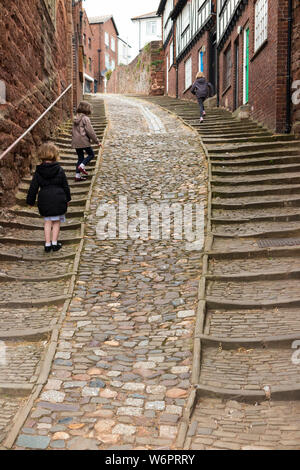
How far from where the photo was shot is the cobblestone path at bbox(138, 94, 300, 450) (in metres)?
3.08

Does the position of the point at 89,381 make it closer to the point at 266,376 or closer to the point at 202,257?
A: the point at 266,376

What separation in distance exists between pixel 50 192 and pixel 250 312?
2.98m

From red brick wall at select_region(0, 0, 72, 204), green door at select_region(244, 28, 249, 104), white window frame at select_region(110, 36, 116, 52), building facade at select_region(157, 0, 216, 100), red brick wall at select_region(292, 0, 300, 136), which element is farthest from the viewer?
white window frame at select_region(110, 36, 116, 52)

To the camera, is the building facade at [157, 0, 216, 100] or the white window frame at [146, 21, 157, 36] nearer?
the building facade at [157, 0, 216, 100]

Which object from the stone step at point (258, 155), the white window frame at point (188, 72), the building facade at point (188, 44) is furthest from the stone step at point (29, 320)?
the white window frame at point (188, 72)

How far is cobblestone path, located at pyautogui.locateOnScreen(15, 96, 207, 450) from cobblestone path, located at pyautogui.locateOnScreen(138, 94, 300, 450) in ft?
0.63

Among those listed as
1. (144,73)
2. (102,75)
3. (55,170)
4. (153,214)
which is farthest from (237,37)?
(102,75)

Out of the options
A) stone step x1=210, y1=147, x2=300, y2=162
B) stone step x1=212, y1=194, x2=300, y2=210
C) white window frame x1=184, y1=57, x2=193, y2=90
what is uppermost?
white window frame x1=184, y1=57, x2=193, y2=90

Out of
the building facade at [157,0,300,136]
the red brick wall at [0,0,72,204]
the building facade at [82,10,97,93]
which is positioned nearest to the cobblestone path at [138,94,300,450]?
the building facade at [157,0,300,136]

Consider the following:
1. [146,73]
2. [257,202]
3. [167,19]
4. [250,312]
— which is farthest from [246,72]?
[146,73]

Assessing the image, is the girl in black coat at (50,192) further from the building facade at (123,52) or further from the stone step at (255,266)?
the building facade at (123,52)

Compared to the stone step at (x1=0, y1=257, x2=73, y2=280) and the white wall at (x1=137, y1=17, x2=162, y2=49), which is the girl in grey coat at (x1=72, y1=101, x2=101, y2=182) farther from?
the white wall at (x1=137, y1=17, x2=162, y2=49)

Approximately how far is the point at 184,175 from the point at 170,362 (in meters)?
5.76

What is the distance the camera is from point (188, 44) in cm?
2444
